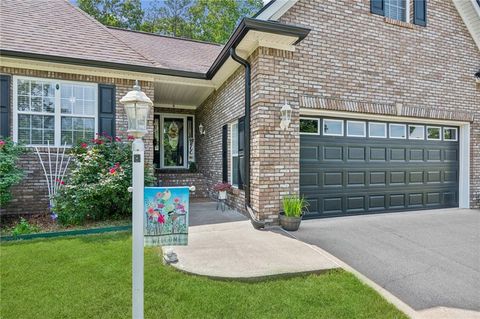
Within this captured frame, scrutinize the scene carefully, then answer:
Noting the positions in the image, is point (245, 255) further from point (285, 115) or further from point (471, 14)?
point (471, 14)

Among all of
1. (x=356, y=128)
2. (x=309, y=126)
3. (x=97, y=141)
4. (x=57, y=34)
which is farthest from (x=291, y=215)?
(x=57, y=34)

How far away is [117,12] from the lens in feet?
68.2

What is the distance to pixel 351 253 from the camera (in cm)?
415

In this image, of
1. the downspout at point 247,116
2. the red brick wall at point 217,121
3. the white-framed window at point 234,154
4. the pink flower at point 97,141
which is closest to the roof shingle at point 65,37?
the red brick wall at point 217,121

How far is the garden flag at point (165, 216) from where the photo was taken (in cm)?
271

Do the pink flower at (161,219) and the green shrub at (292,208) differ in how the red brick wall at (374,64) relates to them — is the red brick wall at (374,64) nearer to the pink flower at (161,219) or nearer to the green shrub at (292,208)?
the green shrub at (292,208)

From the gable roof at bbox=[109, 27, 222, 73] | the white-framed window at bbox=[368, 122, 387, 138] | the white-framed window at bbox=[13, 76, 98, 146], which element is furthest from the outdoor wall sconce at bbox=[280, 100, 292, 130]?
the white-framed window at bbox=[13, 76, 98, 146]

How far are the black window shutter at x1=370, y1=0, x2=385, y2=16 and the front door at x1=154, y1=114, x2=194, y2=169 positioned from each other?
777 cm

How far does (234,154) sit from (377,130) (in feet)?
12.1

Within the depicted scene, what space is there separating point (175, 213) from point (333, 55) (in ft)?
16.7

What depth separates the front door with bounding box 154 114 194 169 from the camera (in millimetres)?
11445

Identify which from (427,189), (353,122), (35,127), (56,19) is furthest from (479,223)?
(56,19)

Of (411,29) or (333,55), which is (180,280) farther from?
(411,29)

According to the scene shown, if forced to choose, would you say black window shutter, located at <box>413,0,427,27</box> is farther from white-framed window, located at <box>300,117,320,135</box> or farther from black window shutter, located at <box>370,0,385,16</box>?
white-framed window, located at <box>300,117,320,135</box>
